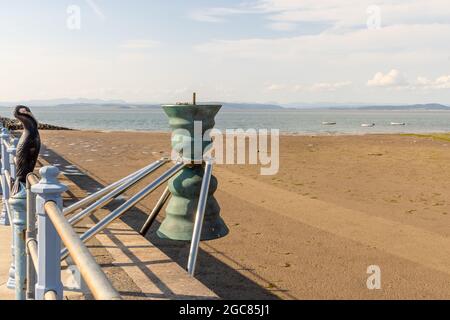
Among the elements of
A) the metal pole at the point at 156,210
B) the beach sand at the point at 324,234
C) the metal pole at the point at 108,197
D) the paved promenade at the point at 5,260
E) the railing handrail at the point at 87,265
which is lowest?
the beach sand at the point at 324,234

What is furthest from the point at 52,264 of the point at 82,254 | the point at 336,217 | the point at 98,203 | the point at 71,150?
the point at 71,150

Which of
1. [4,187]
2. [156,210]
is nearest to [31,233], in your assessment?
[156,210]

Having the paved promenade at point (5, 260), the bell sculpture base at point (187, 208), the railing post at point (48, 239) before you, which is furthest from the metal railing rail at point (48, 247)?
the bell sculpture base at point (187, 208)

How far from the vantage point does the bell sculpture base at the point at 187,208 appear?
5.78 meters

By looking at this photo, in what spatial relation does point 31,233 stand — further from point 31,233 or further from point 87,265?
point 87,265

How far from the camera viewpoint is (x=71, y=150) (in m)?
20.9

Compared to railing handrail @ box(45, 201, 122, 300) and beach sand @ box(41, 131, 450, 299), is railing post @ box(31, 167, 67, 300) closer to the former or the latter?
railing handrail @ box(45, 201, 122, 300)

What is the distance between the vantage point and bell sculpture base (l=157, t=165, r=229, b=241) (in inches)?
228

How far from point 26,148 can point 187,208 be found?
2070 millimetres

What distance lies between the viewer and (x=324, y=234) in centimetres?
745

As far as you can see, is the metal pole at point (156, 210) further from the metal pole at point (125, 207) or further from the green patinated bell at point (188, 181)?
the metal pole at point (125, 207)

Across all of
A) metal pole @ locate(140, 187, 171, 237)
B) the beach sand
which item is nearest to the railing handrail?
the beach sand

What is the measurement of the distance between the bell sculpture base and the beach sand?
341 millimetres

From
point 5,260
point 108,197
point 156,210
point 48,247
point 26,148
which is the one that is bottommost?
point 5,260
